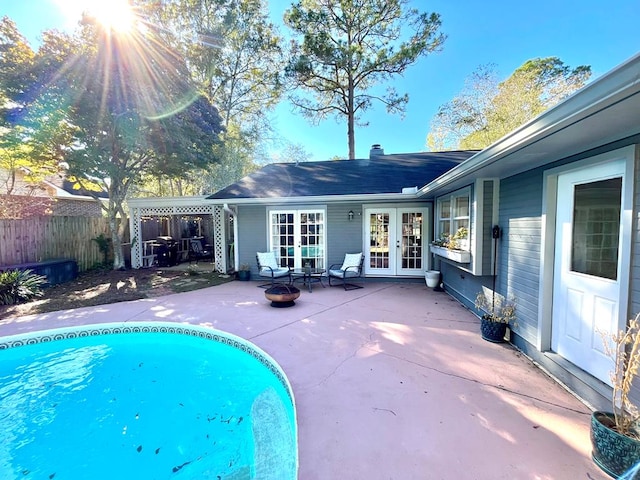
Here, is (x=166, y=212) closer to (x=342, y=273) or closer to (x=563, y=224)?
(x=342, y=273)

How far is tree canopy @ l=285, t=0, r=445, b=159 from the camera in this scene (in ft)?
43.4

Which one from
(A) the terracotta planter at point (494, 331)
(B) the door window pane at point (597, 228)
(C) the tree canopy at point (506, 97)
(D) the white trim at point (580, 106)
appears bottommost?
(A) the terracotta planter at point (494, 331)

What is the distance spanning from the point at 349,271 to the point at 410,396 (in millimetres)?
5002

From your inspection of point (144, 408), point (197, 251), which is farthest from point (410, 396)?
point (197, 251)

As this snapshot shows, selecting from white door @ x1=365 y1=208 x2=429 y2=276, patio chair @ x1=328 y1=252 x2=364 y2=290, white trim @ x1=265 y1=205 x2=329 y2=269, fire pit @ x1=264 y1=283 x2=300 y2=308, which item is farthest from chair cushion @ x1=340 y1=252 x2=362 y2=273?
fire pit @ x1=264 y1=283 x2=300 y2=308

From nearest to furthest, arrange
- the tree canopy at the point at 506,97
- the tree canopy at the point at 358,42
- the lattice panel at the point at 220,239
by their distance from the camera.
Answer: the lattice panel at the point at 220,239 → the tree canopy at the point at 358,42 → the tree canopy at the point at 506,97

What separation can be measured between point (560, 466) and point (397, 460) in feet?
3.60

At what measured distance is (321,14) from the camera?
44.7 ft

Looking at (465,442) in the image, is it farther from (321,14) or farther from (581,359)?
(321,14)

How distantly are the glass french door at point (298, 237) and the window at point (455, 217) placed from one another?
3.19 m

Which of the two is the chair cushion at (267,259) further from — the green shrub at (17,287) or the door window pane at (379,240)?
the green shrub at (17,287)

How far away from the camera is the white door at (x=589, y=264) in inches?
102

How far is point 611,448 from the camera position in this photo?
6.08 feet

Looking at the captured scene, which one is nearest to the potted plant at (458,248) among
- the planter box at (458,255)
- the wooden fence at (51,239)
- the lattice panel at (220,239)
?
the planter box at (458,255)
